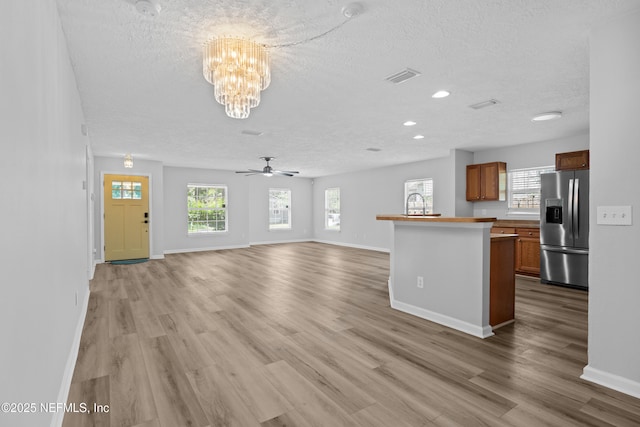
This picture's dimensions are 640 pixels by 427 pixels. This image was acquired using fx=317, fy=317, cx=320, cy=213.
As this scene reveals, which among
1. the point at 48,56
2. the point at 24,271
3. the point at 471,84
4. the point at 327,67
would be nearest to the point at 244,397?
the point at 24,271

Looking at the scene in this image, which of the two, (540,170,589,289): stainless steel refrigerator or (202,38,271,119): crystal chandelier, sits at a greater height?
(202,38,271,119): crystal chandelier

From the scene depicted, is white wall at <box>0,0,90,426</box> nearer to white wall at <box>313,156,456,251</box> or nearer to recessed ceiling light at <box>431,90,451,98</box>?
recessed ceiling light at <box>431,90,451,98</box>

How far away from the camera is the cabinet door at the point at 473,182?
22.2 ft

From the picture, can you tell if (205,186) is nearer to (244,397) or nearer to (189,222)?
(189,222)

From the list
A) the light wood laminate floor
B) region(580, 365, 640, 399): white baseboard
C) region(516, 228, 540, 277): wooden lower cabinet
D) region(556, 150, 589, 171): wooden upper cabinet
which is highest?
region(556, 150, 589, 171): wooden upper cabinet

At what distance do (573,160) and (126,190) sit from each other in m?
9.39

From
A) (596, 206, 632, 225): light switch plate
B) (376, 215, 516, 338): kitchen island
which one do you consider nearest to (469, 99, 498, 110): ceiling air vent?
(376, 215, 516, 338): kitchen island

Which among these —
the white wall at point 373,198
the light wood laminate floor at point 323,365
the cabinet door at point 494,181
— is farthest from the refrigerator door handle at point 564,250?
the white wall at point 373,198

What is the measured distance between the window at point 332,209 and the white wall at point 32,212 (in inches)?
359

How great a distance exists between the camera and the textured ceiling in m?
2.14

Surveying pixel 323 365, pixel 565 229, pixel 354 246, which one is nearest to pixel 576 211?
pixel 565 229

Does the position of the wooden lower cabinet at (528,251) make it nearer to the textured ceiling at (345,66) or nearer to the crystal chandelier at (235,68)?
the textured ceiling at (345,66)

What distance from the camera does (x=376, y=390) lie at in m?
2.17

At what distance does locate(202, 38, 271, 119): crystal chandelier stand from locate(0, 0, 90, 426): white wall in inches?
37.7
